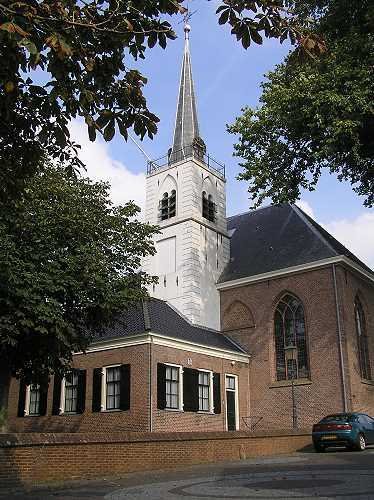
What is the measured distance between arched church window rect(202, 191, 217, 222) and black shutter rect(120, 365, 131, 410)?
469 inches

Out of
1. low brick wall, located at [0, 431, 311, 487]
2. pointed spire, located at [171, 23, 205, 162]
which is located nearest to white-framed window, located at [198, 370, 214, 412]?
low brick wall, located at [0, 431, 311, 487]

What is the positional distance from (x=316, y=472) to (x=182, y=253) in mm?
19739

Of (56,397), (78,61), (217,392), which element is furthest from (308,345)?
(78,61)

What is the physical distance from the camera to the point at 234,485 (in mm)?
10031

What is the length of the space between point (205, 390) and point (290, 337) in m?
5.49

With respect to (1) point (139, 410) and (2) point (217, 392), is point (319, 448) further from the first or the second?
(2) point (217, 392)

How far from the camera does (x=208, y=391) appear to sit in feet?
83.7

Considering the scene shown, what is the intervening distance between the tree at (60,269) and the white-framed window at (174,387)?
597 cm

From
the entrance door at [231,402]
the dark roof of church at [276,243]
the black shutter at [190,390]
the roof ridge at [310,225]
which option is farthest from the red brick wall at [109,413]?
the roof ridge at [310,225]

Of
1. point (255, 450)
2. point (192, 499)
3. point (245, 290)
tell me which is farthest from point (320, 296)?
point (192, 499)

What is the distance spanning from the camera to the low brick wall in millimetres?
10516

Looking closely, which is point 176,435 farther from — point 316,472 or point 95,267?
point 95,267

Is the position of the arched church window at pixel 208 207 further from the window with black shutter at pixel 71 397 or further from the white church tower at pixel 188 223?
the window with black shutter at pixel 71 397

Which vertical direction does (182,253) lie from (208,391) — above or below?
above
